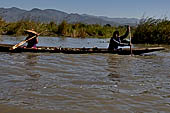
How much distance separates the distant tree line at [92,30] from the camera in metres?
20.4

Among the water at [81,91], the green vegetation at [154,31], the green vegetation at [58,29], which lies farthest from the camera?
the green vegetation at [58,29]

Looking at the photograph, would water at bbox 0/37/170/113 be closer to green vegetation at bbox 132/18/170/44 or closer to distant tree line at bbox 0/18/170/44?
distant tree line at bbox 0/18/170/44

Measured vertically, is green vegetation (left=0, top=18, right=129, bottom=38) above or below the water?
above

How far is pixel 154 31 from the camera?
Result: 67.2ft

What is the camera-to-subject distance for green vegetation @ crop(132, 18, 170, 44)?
2038 centimetres

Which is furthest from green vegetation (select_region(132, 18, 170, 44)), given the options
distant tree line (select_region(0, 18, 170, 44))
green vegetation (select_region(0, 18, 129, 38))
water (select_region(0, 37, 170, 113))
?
water (select_region(0, 37, 170, 113))

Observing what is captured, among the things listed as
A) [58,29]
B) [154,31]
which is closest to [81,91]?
[154,31]

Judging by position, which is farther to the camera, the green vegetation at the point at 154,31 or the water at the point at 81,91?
the green vegetation at the point at 154,31

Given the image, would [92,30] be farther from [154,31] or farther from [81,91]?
[81,91]

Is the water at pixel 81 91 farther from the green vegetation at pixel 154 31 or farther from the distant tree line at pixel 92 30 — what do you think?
the green vegetation at pixel 154 31

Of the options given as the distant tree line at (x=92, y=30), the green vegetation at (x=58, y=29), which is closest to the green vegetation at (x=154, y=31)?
the distant tree line at (x=92, y=30)

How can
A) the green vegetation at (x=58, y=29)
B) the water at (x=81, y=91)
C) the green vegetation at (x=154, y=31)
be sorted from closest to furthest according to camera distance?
the water at (x=81, y=91)
the green vegetation at (x=154, y=31)
the green vegetation at (x=58, y=29)

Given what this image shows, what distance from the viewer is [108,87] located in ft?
19.0

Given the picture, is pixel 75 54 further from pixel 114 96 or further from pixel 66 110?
pixel 66 110
